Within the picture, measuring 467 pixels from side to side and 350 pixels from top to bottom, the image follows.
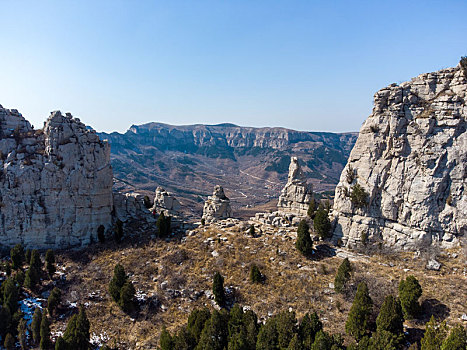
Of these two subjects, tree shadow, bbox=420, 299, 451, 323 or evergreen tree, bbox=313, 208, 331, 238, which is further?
evergreen tree, bbox=313, 208, 331, 238

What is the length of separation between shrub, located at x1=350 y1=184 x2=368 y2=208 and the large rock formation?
0.18 meters

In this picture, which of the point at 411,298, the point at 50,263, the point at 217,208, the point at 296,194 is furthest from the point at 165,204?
the point at 411,298

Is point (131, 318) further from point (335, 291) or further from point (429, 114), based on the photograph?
point (429, 114)

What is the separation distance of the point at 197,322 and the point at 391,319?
20.5m

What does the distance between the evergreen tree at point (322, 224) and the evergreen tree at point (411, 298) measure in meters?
16.8

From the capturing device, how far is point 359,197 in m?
49.6

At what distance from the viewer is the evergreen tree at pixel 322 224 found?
2029 inches

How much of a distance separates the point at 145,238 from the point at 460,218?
5137 cm

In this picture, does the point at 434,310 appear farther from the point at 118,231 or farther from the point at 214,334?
the point at 118,231

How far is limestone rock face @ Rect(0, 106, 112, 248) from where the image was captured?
57.1 meters

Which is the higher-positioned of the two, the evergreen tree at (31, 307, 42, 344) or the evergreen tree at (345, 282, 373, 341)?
the evergreen tree at (345, 282, 373, 341)

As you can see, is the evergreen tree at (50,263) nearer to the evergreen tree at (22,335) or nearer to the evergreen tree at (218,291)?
the evergreen tree at (22,335)

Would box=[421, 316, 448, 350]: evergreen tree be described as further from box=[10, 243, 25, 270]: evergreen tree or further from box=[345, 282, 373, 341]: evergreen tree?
box=[10, 243, 25, 270]: evergreen tree

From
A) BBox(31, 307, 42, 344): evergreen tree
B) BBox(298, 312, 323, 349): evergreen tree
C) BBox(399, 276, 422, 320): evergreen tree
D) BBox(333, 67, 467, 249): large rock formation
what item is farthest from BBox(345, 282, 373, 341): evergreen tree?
BBox(31, 307, 42, 344): evergreen tree
